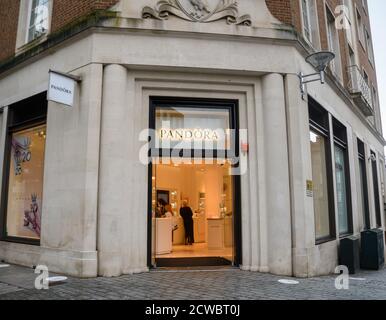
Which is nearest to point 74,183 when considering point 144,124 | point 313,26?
point 144,124

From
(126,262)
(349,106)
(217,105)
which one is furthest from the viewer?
(349,106)

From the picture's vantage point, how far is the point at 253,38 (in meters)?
8.87

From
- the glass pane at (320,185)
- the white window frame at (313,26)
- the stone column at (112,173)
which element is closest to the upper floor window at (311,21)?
the white window frame at (313,26)

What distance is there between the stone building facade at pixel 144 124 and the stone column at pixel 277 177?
0.9 inches

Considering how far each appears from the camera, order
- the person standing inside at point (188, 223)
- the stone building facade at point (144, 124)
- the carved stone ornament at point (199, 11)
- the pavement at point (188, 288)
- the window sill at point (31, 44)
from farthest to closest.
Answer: the person standing inside at point (188, 223), the window sill at point (31, 44), the carved stone ornament at point (199, 11), the stone building facade at point (144, 124), the pavement at point (188, 288)

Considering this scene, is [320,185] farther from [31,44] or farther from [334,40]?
[31,44]

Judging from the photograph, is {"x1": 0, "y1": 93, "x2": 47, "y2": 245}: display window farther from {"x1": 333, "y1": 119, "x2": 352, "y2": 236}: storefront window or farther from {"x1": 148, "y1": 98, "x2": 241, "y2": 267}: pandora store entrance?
{"x1": 333, "y1": 119, "x2": 352, "y2": 236}: storefront window

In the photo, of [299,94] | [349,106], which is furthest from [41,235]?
[349,106]

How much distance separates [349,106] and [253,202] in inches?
298

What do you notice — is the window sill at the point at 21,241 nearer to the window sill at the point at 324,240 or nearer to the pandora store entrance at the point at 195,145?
the pandora store entrance at the point at 195,145

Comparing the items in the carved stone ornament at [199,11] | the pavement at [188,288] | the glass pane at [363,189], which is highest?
the carved stone ornament at [199,11]

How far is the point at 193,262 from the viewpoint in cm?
950

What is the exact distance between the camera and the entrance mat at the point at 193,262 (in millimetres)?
8984

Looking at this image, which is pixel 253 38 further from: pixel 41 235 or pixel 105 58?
pixel 41 235
